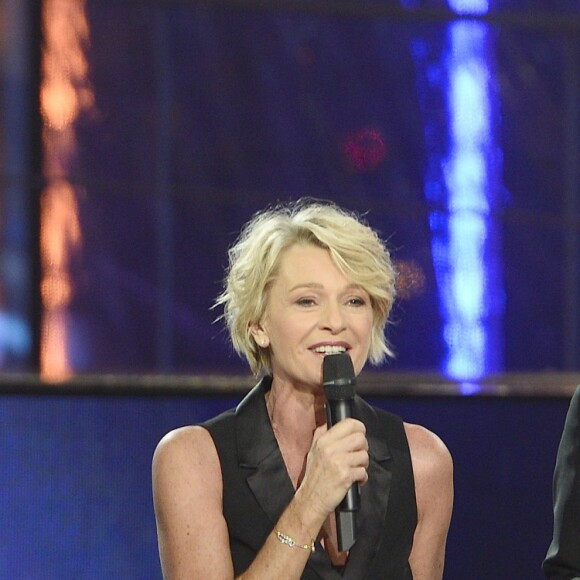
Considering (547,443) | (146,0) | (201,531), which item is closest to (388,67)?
(146,0)

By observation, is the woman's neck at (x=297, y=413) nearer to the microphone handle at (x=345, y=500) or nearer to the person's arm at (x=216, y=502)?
the person's arm at (x=216, y=502)

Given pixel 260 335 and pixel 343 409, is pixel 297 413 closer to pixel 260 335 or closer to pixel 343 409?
pixel 260 335

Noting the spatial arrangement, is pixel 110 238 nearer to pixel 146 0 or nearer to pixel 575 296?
pixel 146 0

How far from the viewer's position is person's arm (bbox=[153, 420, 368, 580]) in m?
1.53

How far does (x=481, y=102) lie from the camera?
4.13 metres

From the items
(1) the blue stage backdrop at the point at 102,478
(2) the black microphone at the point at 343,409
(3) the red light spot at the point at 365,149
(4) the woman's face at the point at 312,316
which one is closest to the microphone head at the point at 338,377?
(2) the black microphone at the point at 343,409

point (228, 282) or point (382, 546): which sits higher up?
point (228, 282)

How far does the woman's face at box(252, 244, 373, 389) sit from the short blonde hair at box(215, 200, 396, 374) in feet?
0.05

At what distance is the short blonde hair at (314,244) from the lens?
177cm

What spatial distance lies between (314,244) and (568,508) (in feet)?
1.86

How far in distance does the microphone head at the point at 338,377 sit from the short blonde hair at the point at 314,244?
19cm

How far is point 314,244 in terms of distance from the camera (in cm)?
181

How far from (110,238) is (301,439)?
228cm

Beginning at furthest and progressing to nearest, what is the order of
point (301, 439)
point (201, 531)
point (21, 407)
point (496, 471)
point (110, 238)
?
point (110, 238), point (496, 471), point (21, 407), point (301, 439), point (201, 531)
